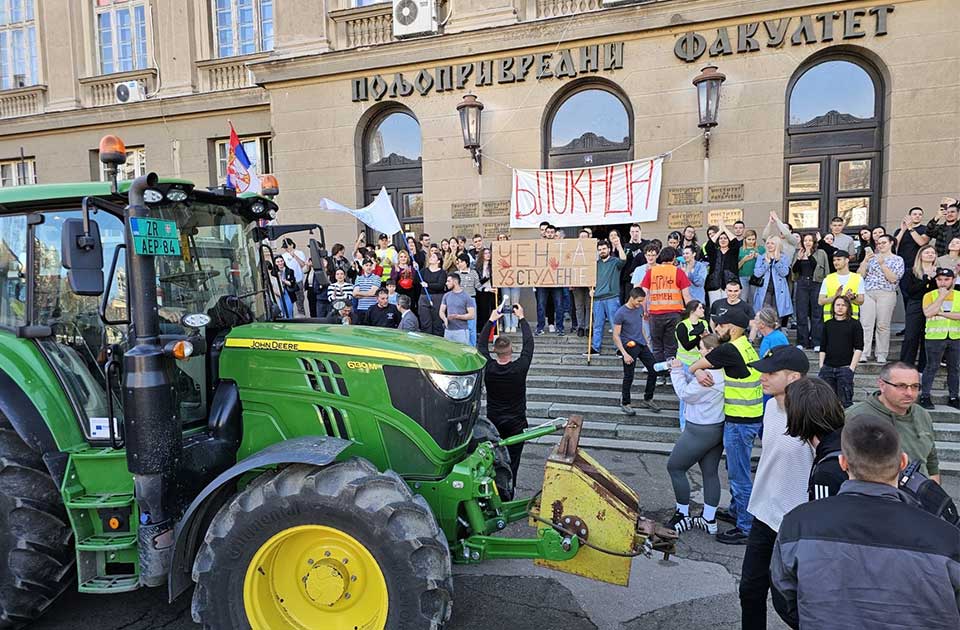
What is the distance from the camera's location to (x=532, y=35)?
12.1m

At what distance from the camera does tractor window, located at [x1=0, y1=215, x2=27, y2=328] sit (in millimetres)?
3627

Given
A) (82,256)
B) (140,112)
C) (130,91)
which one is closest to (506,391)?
(82,256)

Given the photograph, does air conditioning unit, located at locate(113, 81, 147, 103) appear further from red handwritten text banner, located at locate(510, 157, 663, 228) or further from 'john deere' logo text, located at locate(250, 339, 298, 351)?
'john deere' logo text, located at locate(250, 339, 298, 351)

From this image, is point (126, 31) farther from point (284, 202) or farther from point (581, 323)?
point (581, 323)

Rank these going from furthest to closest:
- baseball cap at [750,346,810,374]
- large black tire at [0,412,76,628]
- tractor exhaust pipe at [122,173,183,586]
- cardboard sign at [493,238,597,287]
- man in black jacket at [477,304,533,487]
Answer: cardboard sign at [493,238,597,287], man in black jacket at [477,304,533,487], baseball cap at [750,346,810,374], large black tire at [0,412,76,628], tractor exhaust pipe at [122,173,183,586]

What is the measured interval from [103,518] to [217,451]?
719 mm

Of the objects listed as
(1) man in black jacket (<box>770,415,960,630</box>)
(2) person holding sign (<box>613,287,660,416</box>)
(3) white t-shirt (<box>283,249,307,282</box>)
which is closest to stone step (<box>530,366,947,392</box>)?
(2) person holding sign (<box>613,287,660,416</box>)

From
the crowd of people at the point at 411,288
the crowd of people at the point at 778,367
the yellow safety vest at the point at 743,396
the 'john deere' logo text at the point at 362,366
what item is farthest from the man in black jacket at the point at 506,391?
the crowd of people at the point at 411,288

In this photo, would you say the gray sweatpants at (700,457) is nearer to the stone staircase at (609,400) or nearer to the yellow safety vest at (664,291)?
the stone staircase at (609,400)

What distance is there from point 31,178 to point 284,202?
937cm

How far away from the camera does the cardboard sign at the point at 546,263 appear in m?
9.46

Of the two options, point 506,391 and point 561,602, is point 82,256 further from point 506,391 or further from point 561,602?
point 561,602

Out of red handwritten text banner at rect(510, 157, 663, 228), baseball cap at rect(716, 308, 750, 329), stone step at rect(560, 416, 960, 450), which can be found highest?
red handwritten text banner at rect(510, 157, 663, 228)

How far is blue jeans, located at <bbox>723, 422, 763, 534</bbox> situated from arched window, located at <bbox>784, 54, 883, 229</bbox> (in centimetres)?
806
